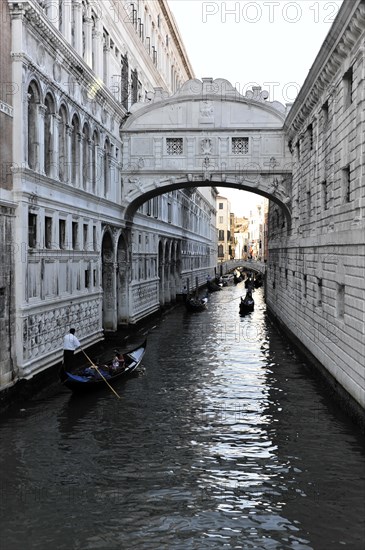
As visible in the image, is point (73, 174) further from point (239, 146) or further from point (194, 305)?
point (194, 305)

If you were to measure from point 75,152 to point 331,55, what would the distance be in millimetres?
7185

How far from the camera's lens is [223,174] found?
21.7 metres

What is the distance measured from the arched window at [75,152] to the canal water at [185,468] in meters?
5.60

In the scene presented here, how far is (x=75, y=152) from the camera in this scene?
16.8 metres

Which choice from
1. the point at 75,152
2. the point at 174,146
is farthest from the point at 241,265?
the point at 75,152

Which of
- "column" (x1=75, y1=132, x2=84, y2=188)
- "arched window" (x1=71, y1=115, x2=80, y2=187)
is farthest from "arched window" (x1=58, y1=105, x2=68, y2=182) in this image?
"column" (x1=75, y1=132, x2=84, y2=188)

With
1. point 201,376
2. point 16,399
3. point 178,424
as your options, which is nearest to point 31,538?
point 178,424

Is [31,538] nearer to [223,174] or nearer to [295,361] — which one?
[295,361]

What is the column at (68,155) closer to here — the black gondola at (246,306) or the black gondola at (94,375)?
the black gondola at (94,375)

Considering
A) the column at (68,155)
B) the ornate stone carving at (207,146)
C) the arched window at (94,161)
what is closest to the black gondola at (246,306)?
the ornate stone carving at (207,146)

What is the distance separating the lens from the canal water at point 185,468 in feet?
23.3

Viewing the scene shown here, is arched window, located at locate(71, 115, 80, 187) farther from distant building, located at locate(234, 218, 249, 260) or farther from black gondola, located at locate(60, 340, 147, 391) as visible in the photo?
distant building, located at locate(234, 218, 249, 260)

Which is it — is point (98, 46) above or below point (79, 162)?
above

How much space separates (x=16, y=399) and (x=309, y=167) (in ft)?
33.9
